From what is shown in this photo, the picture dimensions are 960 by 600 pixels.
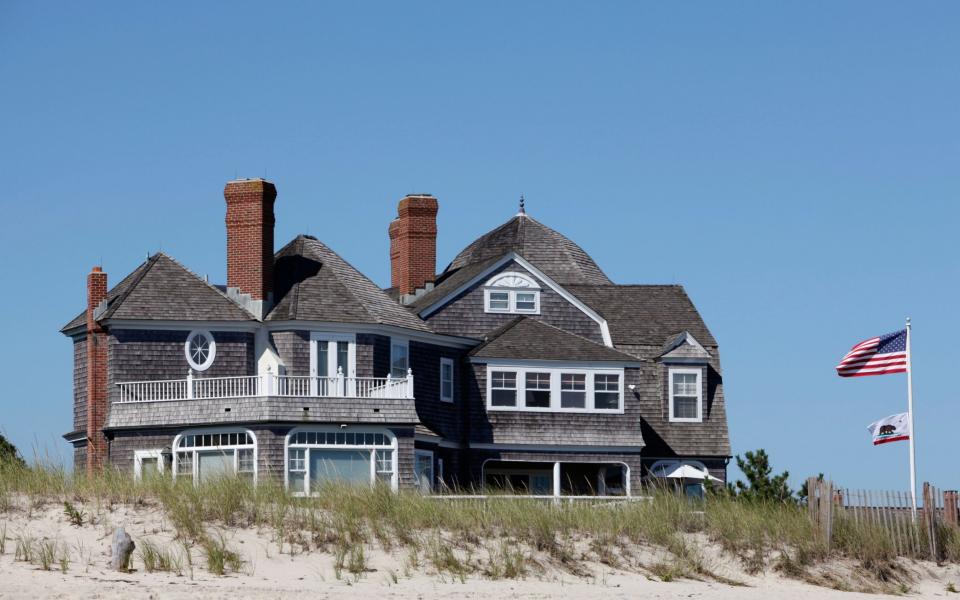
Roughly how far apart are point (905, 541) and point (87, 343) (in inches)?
932

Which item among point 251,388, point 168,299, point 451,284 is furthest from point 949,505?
point 168,299

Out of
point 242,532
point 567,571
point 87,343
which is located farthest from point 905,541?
point 87,343

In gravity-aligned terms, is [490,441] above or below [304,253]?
below

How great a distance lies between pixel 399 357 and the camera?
→ 161 ft

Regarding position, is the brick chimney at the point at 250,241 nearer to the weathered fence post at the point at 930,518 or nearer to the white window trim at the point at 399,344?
the white window trim at the point at 399,344

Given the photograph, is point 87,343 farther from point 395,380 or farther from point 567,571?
point 567,571

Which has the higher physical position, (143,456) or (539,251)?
(539,251)

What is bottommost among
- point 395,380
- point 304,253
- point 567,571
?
point 567,571

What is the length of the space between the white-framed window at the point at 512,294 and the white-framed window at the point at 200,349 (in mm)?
9748

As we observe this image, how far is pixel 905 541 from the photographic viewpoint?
35.4 metres

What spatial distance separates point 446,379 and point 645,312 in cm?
835

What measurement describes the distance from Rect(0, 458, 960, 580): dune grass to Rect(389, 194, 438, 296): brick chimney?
822 inches

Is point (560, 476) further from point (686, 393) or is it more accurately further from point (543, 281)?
point (543, 281)

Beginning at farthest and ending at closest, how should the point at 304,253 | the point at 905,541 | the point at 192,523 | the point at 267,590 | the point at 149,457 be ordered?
the point at 304,253
the point at 149,457
the point at 905,541
the point at 192,523
the point at 267,590
